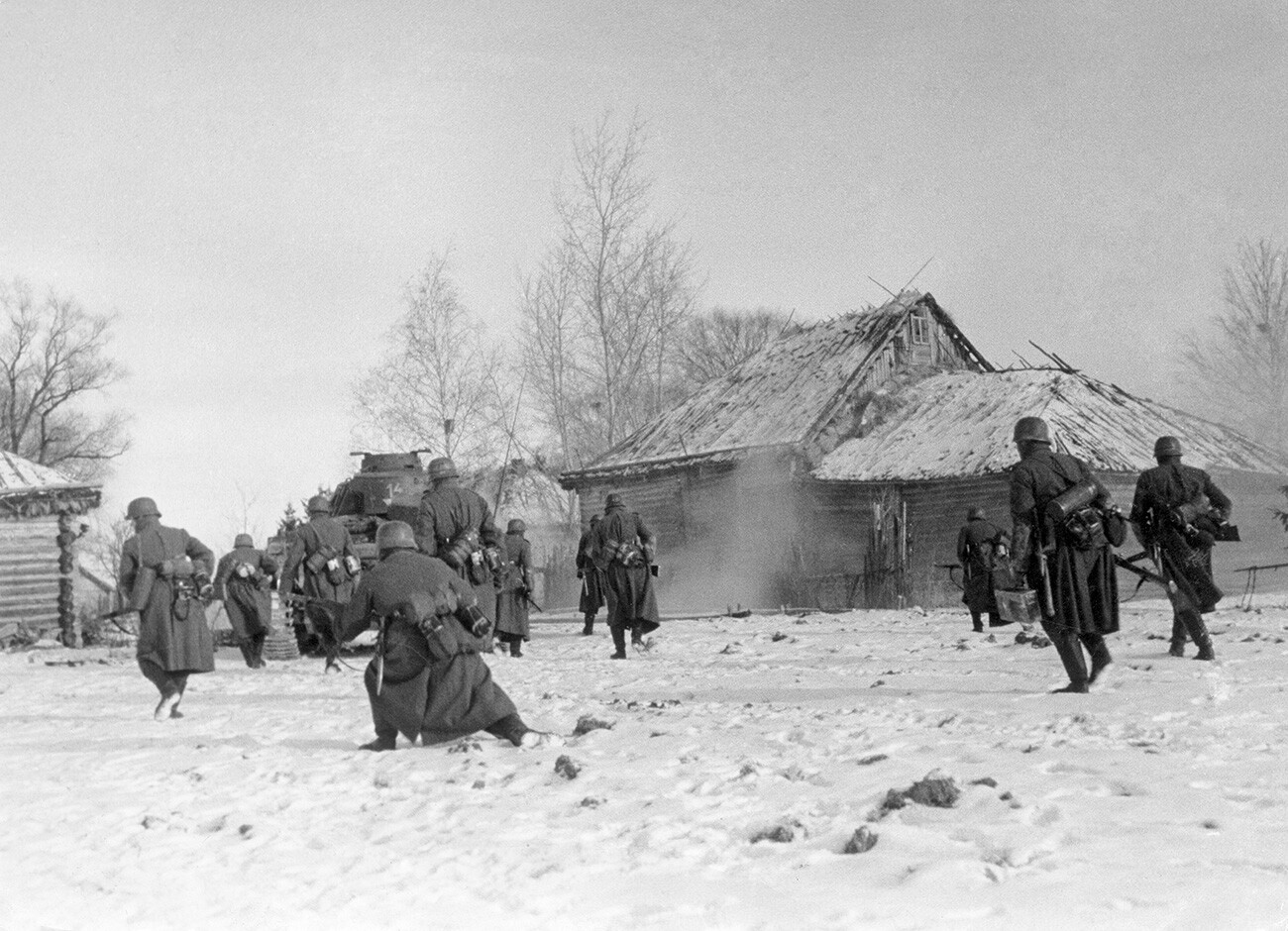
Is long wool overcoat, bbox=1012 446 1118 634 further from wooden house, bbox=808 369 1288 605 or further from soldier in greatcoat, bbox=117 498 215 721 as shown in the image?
wooden house, bbox=808 369 1288 605

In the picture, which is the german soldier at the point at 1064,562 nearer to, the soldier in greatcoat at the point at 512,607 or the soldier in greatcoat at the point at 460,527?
the soldier in greatcoat at the point at 460,527

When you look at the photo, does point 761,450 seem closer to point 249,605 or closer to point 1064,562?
point 249,605

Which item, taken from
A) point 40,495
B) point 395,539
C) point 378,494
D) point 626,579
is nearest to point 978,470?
point 378,494

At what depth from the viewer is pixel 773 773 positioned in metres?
6.75

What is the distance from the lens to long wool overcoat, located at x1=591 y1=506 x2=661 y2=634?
15273 mm

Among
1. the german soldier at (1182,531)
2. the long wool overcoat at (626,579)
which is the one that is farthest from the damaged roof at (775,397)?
the german soldier at (1182,531)

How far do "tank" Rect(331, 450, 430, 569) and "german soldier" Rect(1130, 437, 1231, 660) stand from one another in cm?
1124

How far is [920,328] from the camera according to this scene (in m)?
35.5

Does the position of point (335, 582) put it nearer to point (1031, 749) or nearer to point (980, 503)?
point (1031, 749)

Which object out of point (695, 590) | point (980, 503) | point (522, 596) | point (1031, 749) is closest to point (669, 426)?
point (695, 590)

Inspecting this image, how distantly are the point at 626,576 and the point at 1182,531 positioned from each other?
621cm

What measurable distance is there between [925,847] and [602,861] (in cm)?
120

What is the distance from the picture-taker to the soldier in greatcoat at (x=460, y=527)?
44.0 ft

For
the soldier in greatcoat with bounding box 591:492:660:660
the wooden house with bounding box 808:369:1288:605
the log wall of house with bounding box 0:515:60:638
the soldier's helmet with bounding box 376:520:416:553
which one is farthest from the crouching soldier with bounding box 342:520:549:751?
the wooden house with bounding box 808:369:1288:605
